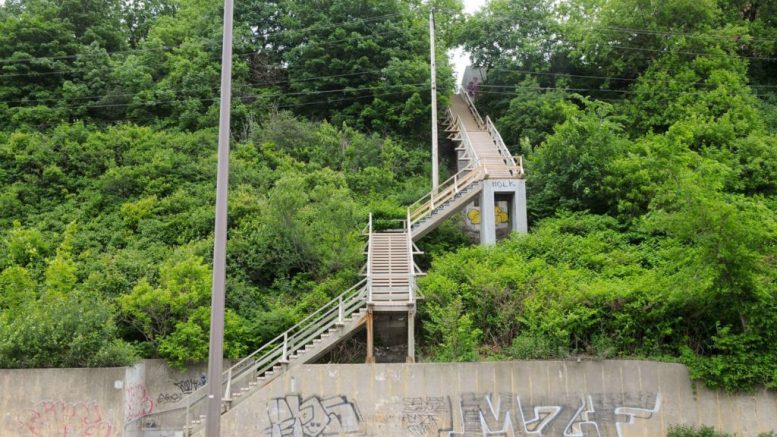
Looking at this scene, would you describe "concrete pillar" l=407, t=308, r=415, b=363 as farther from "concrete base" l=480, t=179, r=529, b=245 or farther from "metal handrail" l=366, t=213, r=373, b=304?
"concrete base" l=480, t=179, r=529, b=245

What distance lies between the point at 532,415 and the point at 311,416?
17.3 ft

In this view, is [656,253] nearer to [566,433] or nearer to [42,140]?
[566,433]

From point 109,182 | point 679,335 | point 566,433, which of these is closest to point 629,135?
point 679,335

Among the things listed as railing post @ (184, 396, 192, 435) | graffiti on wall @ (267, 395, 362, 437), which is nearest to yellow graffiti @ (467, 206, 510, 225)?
graffiti on wall @ (267, 395, 362, 437)

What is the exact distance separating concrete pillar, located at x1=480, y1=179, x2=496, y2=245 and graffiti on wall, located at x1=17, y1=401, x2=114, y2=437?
13.1m

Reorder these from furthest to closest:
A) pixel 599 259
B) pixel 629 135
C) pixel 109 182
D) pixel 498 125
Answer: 1. pixel 498 125
2. pixel 629 135
3. pixel 109 182
4. pixel 599 259

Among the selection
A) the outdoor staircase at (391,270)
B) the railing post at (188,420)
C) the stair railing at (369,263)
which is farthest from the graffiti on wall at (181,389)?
the outdoor staircase at (391,270)

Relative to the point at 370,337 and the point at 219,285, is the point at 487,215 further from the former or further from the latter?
the point at 219,285

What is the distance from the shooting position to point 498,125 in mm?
29938

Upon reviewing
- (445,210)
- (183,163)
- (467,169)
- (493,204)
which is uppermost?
(183,163)

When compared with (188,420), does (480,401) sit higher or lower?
higher

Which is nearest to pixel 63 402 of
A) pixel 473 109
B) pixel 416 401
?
pixel 416 401

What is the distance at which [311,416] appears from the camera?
46.4ft

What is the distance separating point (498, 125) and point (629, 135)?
6521 mm
